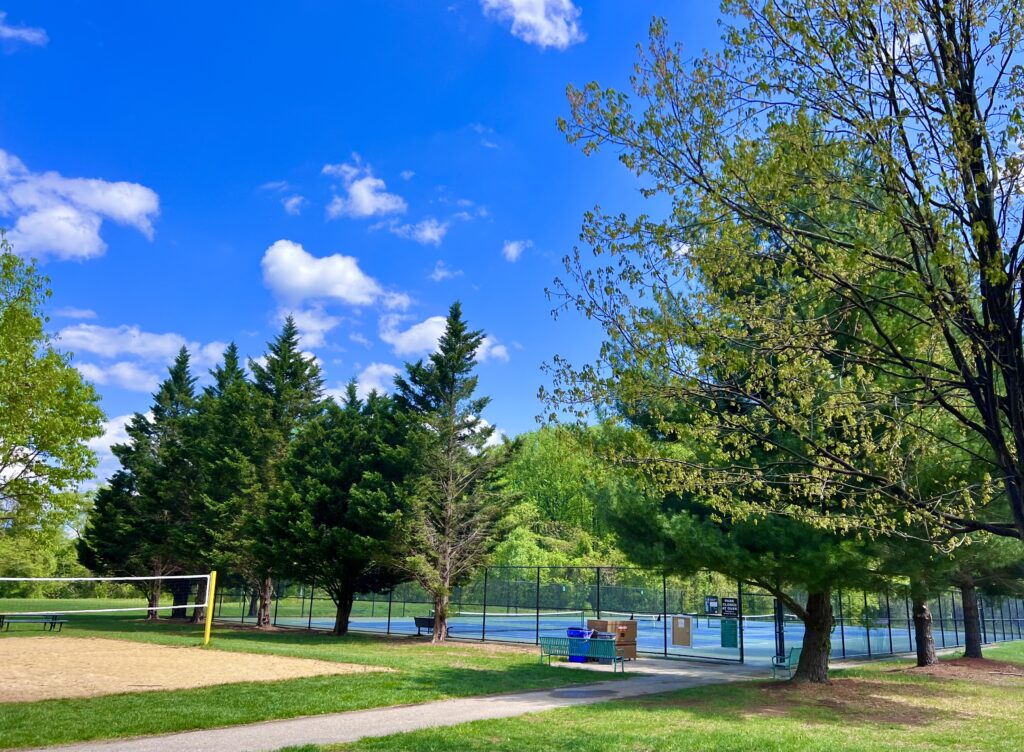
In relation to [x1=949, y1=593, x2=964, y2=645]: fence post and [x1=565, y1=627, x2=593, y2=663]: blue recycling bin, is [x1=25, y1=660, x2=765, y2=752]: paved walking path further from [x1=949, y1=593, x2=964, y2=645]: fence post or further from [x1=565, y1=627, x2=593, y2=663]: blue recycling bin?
[x1=949, y1=593, x2=964, y2=645]: fence post

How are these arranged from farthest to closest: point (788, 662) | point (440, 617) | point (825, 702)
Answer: point (440, 617), point (788, 662), point (825, 702)

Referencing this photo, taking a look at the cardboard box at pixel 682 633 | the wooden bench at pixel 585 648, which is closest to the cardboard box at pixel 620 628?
the wooden bench at pixel 585 648

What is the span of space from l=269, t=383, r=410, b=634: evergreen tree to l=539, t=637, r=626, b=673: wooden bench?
9018 millimetres

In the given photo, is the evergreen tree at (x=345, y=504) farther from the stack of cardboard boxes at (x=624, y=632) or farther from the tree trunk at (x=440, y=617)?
the stack of cardboard boxes at (x=624, y=632)

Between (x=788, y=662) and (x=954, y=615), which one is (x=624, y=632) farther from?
(x=954, y=615)

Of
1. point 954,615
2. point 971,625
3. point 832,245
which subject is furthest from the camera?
point 954,615

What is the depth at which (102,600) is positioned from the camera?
6309 cm

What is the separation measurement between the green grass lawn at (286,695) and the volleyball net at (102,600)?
125 inches

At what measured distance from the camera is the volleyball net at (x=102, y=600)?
875 inches

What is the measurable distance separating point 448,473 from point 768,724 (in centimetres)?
1814

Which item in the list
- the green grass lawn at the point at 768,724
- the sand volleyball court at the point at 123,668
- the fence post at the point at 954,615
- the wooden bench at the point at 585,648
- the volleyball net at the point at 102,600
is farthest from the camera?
the fence post at the point at 954,615

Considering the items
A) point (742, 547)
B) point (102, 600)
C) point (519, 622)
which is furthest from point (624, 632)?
point (102, 600)

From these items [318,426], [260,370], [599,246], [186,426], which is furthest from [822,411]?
[186,426]

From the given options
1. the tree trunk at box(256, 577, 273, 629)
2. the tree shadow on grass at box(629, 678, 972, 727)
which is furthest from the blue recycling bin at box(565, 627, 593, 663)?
the tree trunk at box(256, 577, 273, 629)
